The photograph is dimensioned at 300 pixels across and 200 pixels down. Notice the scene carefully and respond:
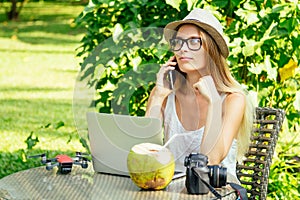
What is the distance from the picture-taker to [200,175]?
9.03 ft

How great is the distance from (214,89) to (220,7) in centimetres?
122

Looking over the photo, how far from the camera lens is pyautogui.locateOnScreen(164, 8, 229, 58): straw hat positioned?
330 cm

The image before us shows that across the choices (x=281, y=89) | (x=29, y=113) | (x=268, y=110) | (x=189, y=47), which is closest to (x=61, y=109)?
(x=29, y=113)

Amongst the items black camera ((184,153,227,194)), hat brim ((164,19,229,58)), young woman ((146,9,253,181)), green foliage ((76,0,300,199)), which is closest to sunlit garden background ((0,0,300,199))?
green foliage ((76,0,300,199))

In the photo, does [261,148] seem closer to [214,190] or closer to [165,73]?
[165,73]

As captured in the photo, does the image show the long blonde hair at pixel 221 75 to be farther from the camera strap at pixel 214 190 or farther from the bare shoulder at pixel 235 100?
the camera strap at pixel 214 190

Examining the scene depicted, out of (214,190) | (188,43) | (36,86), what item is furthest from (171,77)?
(36,86)

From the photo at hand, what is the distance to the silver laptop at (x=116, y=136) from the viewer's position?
113 inches

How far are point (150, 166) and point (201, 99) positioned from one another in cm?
80

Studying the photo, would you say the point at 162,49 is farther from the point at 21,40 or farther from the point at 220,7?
the point at 21,40

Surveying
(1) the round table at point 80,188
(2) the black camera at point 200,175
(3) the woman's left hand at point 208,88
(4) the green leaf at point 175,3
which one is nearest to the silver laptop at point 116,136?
(1) the round table at point 80,188

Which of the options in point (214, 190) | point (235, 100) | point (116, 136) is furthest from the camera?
point (235, 100)

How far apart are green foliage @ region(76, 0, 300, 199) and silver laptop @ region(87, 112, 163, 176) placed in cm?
91

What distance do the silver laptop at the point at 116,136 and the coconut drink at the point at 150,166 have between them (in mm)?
87
